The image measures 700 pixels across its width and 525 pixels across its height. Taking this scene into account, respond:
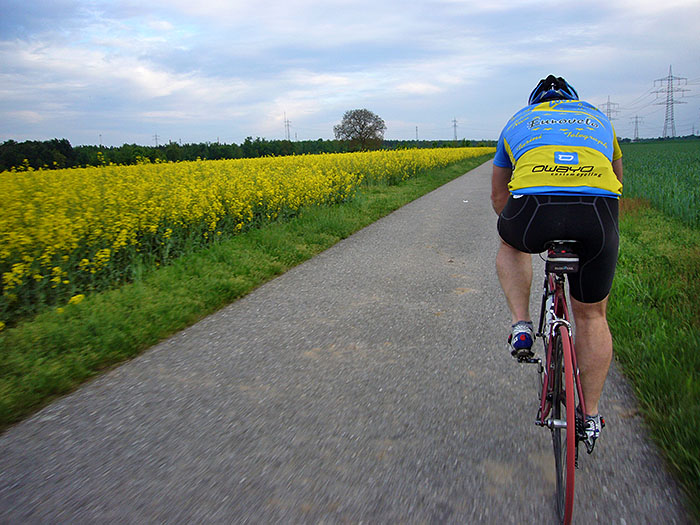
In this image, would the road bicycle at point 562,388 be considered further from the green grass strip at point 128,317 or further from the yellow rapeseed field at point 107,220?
the yellow rapeseed field at point 107,220

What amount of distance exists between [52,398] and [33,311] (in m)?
2.04

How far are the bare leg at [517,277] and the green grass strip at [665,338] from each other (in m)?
0.92

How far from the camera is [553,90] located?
2.57 metres

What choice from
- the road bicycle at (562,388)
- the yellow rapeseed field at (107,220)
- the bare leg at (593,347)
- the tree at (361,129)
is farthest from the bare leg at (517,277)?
the tree at (361,129)

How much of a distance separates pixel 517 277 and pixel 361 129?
8147cm

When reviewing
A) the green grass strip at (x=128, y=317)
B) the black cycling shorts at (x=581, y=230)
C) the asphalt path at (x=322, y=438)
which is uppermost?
the black cycling shorts at (x=581, y=230)

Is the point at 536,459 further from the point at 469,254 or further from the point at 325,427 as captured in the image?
the point at 469,254

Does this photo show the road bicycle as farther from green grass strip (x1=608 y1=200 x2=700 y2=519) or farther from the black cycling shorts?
green grass strip (x1=608 y1=200 x2=700 y2=519)

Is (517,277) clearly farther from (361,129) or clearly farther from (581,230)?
(361,129)

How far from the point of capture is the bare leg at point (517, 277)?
2656 millimetres

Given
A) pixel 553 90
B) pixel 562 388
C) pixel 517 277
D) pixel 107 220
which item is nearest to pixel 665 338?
pixel 517 277

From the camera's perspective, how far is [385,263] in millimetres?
6930

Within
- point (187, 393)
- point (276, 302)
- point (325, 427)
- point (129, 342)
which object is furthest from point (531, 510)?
point (276, 302)

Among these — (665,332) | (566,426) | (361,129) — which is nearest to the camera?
(566,426)
